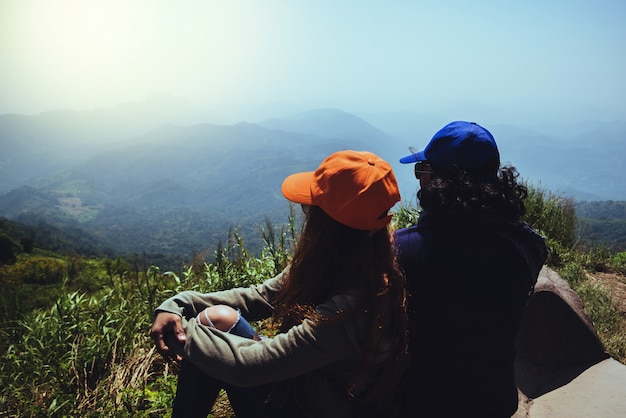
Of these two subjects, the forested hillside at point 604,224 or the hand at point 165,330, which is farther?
the forested hillside at point 604,224

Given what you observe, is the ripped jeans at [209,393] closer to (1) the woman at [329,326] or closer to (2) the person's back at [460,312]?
(1) the woman at [329,326]

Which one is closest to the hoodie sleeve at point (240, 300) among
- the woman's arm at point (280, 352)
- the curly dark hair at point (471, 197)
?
the woman's arm at point (280, 352)

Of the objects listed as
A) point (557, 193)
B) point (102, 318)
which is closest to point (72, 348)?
point (102, 318)

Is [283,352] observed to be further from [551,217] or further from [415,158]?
[551,217]

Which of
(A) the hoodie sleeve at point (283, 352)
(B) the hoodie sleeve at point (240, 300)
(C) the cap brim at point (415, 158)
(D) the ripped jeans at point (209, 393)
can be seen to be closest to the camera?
(A) the hoodie sleeve at point (283, 352)

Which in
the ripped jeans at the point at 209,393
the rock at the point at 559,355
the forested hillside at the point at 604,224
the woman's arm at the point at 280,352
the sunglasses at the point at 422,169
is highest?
the sunglasses at the point at 422,169

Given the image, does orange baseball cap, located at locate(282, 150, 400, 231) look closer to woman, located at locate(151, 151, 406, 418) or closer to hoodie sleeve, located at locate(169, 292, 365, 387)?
woman, located at locate(151, 151, 406, 418)

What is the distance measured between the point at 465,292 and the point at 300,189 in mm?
652

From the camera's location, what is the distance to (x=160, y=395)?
2.65m

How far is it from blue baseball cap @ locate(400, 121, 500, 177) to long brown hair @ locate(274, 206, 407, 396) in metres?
0.57

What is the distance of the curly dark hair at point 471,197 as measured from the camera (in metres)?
1.49

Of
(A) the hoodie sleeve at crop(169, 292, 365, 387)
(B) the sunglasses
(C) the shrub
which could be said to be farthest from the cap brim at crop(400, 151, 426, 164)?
(C) the shrub

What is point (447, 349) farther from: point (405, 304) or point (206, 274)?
point (206, 274)

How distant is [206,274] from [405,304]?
315 cm
